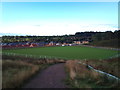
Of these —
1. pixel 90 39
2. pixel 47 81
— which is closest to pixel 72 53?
pixel 47 81

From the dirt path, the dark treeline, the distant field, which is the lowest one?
the distant field

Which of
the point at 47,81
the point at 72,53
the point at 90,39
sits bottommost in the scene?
the point at 72,53

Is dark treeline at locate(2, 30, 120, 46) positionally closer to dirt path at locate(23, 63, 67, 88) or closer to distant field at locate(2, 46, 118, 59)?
distant field at locate(2, 46, 118, 59)

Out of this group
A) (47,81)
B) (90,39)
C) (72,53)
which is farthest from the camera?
(90,39)

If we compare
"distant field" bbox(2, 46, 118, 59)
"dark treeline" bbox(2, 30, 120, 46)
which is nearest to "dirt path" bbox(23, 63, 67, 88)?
"distant field" bbox(2, 46, 118, 59)

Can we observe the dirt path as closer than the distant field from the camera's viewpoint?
Yes

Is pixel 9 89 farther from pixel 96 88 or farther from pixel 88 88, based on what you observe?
pixel 96 88

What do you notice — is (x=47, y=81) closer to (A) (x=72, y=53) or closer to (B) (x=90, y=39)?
(A) (x=72, y=53)

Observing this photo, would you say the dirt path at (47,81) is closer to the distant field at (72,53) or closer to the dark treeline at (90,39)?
the distant field at (72,53)

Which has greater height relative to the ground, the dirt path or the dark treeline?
the dark treeline

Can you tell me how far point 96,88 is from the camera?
19.7ft

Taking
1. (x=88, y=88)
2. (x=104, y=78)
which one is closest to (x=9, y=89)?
(x=88, y=88)

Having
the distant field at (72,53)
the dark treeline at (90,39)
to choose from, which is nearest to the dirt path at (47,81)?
the distant field at (72,53)

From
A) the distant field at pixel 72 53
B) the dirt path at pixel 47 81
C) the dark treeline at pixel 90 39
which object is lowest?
the distant field at pixel 72 53
